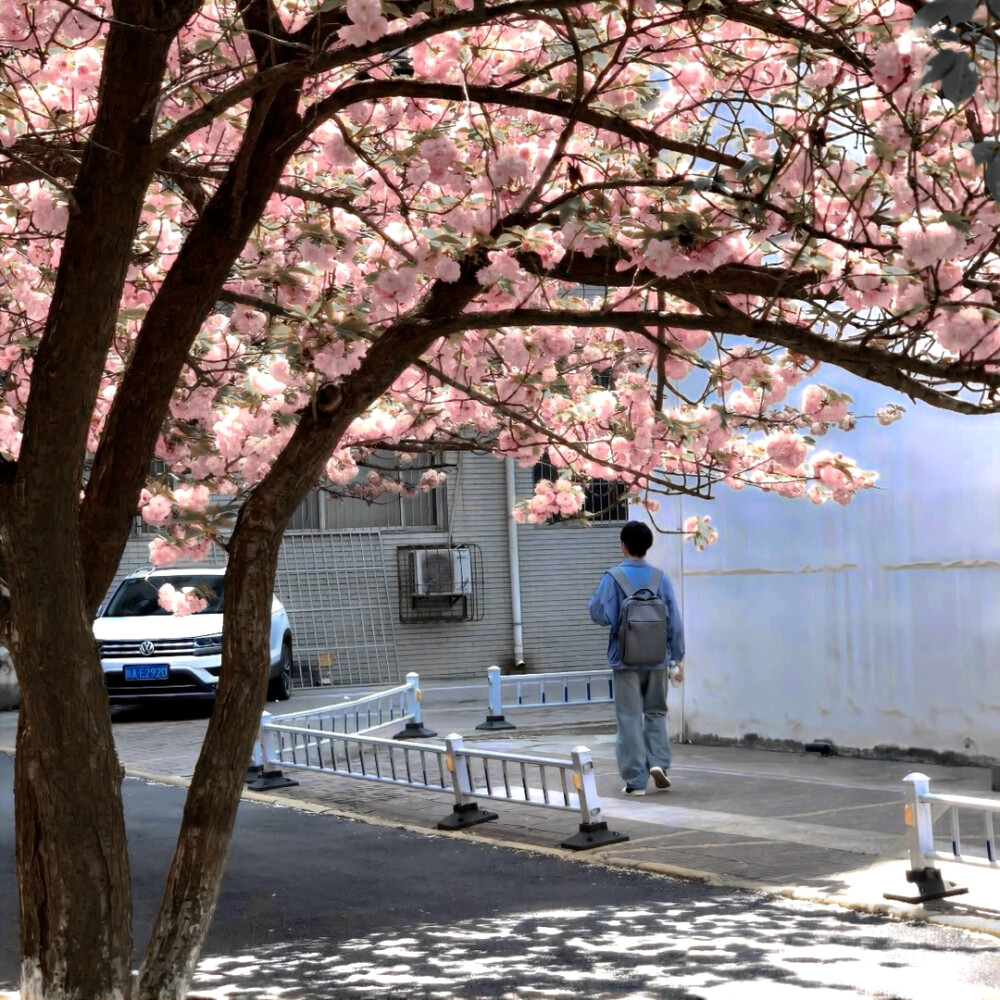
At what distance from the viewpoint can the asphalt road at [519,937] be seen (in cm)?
599

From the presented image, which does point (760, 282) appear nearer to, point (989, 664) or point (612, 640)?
point (612, 640)

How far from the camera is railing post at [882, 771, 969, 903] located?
274 inches

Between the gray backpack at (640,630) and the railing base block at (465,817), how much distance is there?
1374 mm

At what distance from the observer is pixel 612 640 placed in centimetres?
1015

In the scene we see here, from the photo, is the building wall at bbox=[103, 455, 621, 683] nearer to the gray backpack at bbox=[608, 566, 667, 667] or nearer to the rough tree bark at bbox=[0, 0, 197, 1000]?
the gray backpack at bbox=[608, 566, 667, 667]

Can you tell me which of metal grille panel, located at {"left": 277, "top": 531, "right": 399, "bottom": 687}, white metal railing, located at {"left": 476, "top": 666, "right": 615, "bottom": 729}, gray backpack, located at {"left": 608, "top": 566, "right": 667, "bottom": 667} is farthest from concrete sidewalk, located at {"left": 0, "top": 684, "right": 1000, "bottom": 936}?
metal grille panel, located at {"left": 277, "top": 531, "right": 399, "bottom": 687}

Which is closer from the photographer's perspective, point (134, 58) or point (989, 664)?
point (134, 58)

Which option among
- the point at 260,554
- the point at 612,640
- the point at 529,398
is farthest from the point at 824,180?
the point at 612,640

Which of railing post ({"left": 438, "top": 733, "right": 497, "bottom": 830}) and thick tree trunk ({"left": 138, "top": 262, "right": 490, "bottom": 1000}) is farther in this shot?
railing post ({"left": 438, "top": 733, "right": 497, "bottom": 830})

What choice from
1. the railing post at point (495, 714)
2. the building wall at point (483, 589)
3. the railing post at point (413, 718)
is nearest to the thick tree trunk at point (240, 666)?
the railing post at point (413, 718)

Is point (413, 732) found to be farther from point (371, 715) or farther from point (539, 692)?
point (539, 692)

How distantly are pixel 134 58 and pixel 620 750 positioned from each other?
6.80 metres

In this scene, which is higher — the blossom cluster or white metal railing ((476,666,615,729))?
the blossom cluster

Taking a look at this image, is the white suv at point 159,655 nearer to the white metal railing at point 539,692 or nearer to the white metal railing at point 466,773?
the white metal railing at point 466,773
